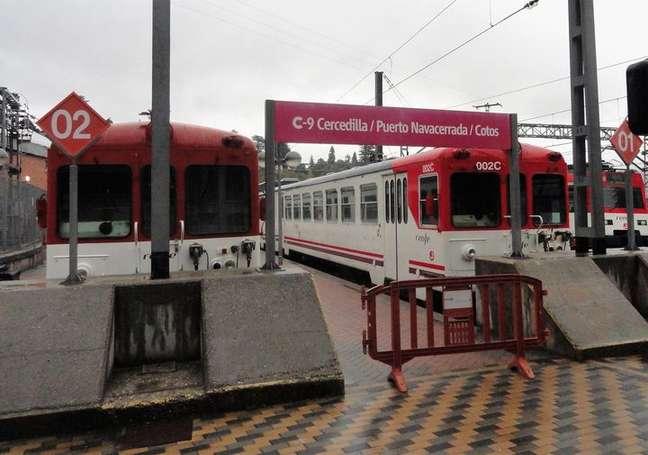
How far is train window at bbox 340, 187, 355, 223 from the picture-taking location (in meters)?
12.4

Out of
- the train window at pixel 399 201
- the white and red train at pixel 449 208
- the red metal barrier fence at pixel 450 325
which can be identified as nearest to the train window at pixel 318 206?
the white and red train at pixel 449 208

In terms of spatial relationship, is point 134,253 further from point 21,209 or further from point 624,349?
point 21,209

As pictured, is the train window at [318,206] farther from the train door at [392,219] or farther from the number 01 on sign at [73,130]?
the number 01 on sign at [73,130]

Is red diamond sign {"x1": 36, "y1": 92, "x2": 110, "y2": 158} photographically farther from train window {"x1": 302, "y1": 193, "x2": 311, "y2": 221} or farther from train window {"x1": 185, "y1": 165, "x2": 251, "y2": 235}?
train window {"x1": 302, "y1": 193, "x2": 311, "y2": 221}

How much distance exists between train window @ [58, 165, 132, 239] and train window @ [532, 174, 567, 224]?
714 centimetres

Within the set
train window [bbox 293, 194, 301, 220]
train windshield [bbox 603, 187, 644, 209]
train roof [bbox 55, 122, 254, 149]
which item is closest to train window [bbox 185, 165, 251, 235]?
train roof [bbox 55, 122, 254, 149]

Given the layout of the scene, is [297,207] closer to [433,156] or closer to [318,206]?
[318,206]

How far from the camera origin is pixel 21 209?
18.2 meters

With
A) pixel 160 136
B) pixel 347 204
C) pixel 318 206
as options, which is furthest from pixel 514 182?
pixel 318 206

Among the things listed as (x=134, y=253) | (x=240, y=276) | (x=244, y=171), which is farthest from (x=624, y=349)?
(x=134, y=253)

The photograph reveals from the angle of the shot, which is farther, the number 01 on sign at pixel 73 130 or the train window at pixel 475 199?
the train window at pixel 475 199

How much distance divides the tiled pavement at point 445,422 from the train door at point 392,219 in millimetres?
5377

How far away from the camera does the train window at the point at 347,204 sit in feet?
40.8

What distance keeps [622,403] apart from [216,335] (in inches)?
141
